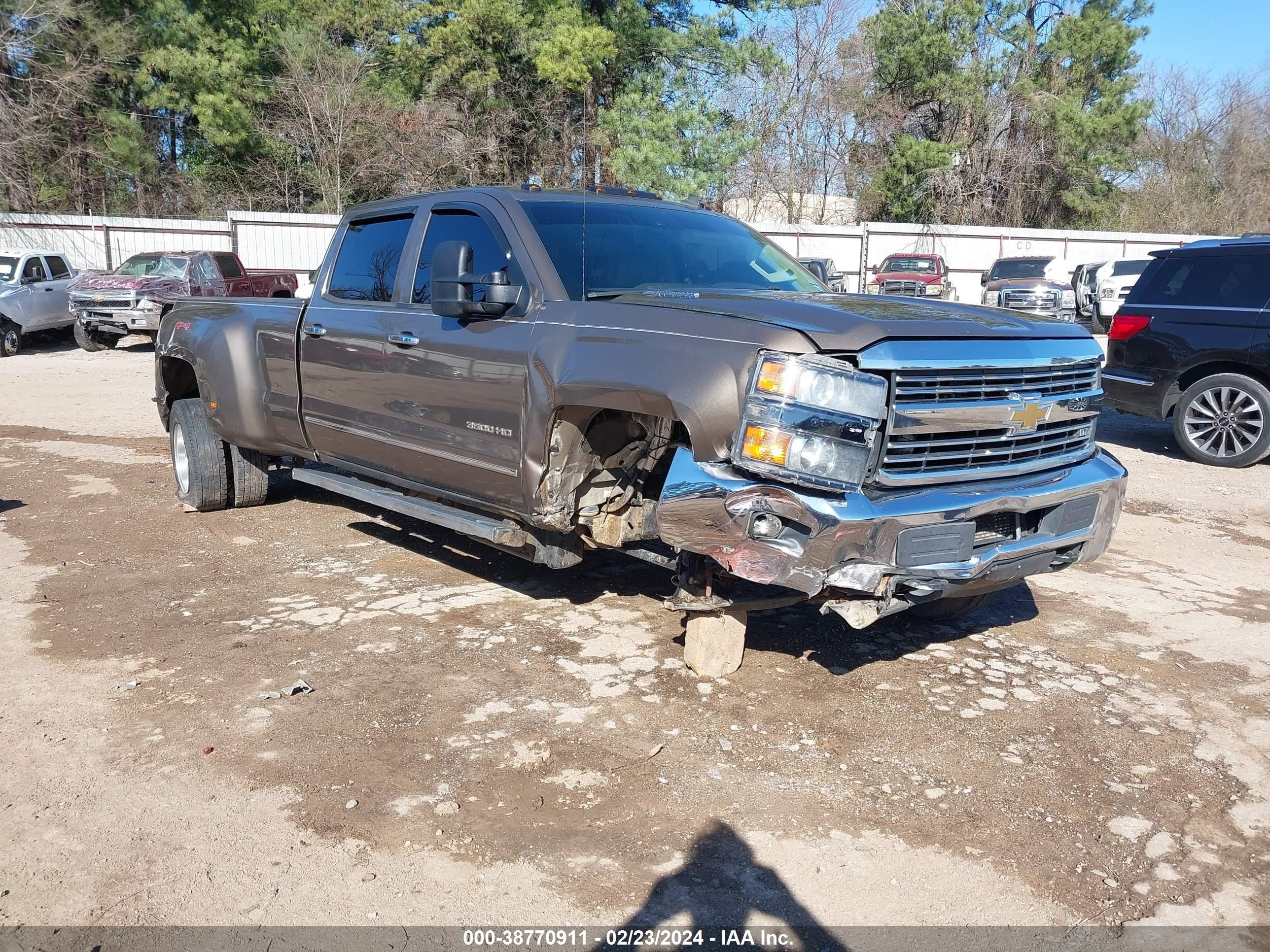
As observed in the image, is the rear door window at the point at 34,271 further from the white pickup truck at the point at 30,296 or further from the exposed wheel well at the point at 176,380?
the exposed wheel well at the point at 176,380

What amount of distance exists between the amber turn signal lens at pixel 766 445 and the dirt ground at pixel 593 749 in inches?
42.1

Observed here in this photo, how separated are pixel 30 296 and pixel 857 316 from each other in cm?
1973

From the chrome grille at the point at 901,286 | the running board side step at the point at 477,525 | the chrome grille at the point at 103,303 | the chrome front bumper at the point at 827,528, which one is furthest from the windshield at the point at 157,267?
the chrome front bumper at the point at 827,528

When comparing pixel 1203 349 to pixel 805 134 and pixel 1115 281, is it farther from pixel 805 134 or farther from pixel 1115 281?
pixel 805 134

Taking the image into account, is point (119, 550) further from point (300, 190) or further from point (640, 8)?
point (300, 190)

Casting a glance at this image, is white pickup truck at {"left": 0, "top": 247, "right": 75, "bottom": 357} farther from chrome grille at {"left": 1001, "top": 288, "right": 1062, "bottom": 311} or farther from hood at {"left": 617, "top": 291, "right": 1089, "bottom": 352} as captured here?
chrome grille at {"left": 1001, "top": 288, "right": 1062, "bottom": 311}

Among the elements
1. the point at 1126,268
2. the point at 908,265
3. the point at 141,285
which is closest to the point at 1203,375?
the point at 1126,268

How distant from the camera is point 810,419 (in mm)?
3424

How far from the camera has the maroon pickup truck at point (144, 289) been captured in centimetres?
1873

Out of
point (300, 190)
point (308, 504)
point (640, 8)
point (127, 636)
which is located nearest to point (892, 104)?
point (640, 8)

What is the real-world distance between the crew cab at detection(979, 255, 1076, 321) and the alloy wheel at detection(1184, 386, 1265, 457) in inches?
450

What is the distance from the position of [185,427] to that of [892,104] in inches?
1402

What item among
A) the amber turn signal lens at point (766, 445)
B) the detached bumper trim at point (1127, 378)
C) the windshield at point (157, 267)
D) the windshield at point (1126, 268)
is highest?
the windshield at point (157, 267)

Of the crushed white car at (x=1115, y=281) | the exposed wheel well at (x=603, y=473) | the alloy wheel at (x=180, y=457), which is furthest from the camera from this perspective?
the crushed white car at (x=1115, y=281)
